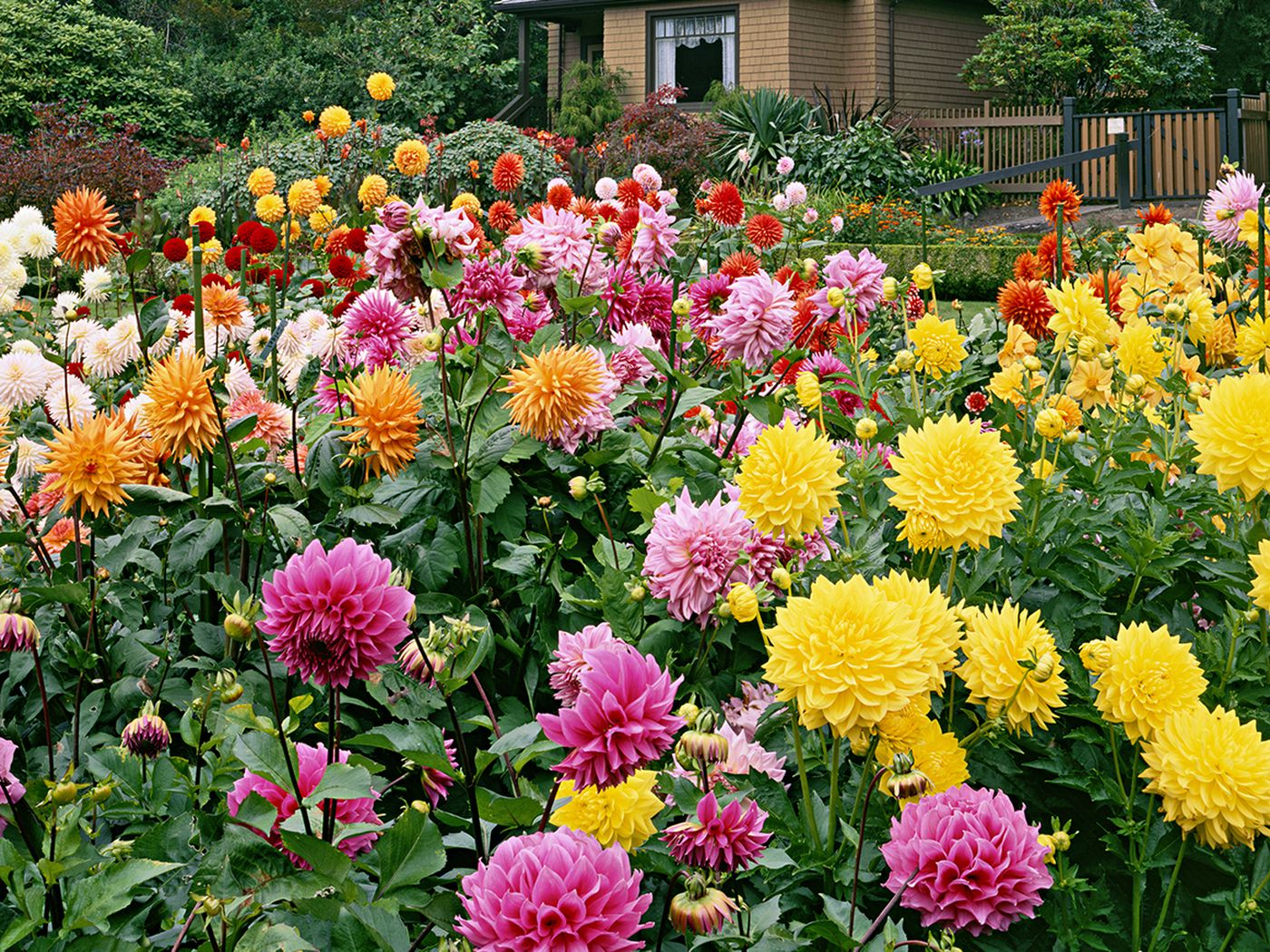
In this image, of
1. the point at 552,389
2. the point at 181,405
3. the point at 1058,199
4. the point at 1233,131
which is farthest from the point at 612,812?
the point at 1233,131

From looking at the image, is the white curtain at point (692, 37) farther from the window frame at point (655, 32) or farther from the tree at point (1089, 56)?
the tree at point (1089, 56)

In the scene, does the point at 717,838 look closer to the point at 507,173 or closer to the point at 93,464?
the point at 93,464

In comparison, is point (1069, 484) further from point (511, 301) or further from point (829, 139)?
point (829, 139)

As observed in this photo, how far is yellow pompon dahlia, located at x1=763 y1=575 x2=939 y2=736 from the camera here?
114 cm

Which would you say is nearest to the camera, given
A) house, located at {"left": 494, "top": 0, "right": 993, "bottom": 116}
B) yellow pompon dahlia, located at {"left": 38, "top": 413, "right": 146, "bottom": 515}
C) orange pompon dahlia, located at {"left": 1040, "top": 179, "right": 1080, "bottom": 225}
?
yellow pompon dahlia, located at {"left": 38, "top": 413, "right": 146, "bottom": 515}

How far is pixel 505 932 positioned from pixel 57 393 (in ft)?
5.82

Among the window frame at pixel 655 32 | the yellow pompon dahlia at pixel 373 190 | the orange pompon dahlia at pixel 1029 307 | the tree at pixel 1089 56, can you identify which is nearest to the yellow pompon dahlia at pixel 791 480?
the orange pompon dahlia at pixel 1029 307

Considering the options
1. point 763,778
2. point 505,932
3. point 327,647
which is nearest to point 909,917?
point 763,778

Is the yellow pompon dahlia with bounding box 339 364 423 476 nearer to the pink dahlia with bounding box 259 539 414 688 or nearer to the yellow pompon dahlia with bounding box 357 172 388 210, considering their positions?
the pink dahlia with bounding box 259 539 414 688

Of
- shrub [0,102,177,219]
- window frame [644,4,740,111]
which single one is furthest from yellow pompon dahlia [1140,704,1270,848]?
window frame [644,4,740,111]

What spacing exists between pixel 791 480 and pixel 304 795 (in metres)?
0.63

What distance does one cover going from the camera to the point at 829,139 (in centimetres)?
1597

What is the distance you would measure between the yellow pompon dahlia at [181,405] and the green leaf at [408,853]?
82 centimetres

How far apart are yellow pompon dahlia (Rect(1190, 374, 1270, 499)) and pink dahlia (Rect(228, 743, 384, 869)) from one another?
116cm
